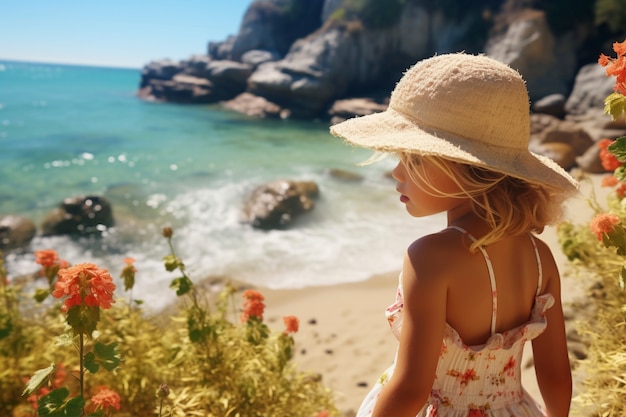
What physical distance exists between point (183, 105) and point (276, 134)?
14.4 metres

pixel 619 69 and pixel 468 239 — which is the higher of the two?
pixel 619 69

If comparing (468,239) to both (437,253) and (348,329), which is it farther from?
(348,329)

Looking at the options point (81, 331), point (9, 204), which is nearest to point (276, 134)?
point (9, 204)

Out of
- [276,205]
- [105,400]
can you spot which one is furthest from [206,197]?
[105,400]

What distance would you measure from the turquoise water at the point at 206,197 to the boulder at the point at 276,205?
0.71ft

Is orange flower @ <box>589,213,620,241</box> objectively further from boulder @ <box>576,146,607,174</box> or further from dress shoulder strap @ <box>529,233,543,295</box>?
boulder @ <box>576,146,607,174</box>

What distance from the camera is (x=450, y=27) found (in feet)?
88.3

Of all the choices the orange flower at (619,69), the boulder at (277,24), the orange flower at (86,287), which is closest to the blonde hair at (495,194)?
the orange flower at (619,69)

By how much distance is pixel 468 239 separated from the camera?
4.48 feet

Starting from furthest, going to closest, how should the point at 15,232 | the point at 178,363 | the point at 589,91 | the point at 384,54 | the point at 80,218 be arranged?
the point at 384,54, the point at 589,91, the point at 80,218, the point at 15,232, the point at 178,363

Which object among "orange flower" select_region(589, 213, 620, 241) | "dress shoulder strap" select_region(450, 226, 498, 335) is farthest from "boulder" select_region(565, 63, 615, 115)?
"dress shoulder strap" select_region(450, 226, 498, 335)

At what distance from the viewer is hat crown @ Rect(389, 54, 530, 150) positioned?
1.37 meters

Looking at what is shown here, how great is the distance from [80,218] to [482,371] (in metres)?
8.95

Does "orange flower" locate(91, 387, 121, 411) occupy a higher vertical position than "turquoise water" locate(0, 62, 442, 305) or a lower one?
higher
